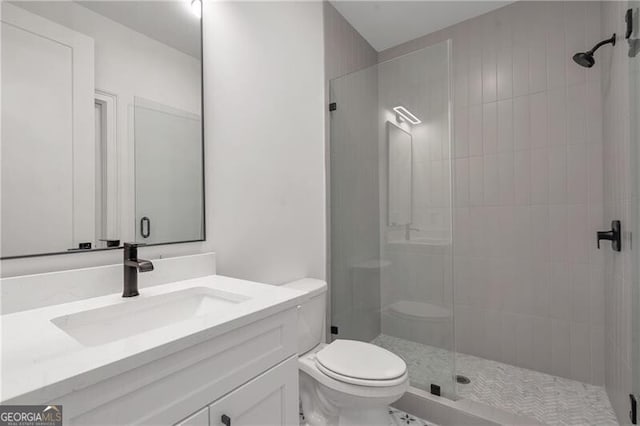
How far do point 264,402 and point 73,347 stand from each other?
488mm

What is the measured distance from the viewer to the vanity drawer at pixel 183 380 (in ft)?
1.77

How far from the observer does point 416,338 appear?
1.83 m

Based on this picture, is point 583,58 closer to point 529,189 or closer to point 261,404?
point 529,189

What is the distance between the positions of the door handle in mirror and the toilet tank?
74 cm

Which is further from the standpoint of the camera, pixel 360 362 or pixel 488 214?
pixel 488 214

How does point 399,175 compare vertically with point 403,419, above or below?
above

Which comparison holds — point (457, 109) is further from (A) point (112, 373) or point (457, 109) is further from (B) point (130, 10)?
(A) point (112, 373)

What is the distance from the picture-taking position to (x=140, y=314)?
95 centimetres

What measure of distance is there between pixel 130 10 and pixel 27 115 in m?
0.54

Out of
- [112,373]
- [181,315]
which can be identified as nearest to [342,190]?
[181,315]

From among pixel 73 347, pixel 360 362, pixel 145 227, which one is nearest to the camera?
pixel 73 347

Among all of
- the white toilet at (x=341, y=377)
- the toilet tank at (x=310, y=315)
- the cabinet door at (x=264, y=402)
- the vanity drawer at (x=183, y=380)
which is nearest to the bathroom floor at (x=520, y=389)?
the white toilet at (x=341, y=377)

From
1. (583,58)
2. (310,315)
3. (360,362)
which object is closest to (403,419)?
(360,362)

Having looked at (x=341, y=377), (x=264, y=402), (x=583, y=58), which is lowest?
(x=341, y=377)
